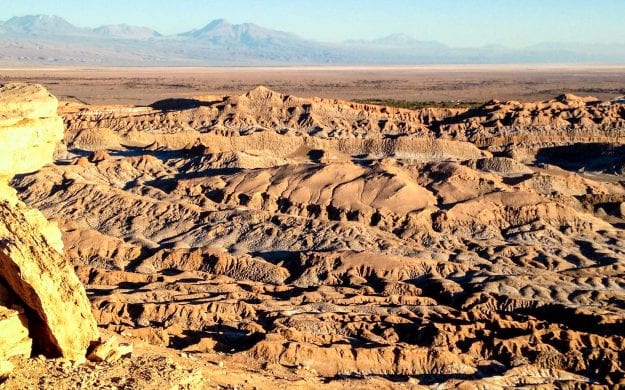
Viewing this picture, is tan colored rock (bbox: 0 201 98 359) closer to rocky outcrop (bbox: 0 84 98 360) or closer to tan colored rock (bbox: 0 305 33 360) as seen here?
rocky outcrop (bbox: 0 84 98 360)

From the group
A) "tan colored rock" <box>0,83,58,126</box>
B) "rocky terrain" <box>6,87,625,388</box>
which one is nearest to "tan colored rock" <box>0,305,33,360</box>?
"tan colored rock" <box>0,83,58,126</box>

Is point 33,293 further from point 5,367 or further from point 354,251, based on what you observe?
point 354,251

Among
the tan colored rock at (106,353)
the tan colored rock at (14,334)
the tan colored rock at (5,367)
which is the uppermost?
the tan colored rock at (14,334)

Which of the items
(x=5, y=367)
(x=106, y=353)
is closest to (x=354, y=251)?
(x=106, y=353)

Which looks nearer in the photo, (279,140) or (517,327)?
(517,327)

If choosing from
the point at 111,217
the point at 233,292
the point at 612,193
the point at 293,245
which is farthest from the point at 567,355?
the point at 612,193

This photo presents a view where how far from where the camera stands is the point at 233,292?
26516mm

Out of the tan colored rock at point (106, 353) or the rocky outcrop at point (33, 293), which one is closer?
the rocky outcrop at point (33, 293)

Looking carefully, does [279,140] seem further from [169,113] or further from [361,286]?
[361,286]

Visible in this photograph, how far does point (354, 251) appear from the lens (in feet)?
104

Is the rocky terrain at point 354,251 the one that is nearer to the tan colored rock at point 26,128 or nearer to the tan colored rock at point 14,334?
the tan colored rock at point 14,334

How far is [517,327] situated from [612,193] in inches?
1016

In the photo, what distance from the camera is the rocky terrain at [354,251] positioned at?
20.5m

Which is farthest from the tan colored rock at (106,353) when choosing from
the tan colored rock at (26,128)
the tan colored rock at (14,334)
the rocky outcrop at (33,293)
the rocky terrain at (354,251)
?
the tan colored rock at (26,128)
